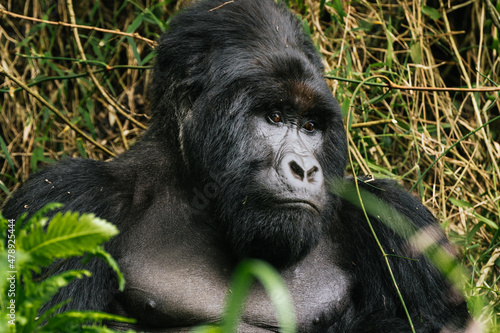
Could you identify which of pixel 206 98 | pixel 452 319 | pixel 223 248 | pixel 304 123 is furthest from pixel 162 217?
pixel 452 319

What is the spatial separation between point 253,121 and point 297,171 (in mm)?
349

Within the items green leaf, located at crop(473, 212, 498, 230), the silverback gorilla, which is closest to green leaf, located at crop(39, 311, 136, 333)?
the silverback gorilla

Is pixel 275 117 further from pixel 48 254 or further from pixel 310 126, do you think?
pixel 48 254

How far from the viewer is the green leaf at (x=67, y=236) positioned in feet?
4.23

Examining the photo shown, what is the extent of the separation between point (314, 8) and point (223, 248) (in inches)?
86.9

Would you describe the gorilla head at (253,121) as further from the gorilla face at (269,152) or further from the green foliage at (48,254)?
the green foliage at (48,254)

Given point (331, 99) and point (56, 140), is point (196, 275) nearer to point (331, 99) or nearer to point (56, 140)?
point (331, 99)

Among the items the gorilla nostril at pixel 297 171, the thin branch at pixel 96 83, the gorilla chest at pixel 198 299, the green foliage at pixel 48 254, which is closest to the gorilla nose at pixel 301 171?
the gorilla nostril at pixel 297 171

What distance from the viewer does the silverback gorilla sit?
2650 millimetres

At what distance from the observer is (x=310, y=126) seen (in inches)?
115

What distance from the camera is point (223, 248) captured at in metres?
2.88

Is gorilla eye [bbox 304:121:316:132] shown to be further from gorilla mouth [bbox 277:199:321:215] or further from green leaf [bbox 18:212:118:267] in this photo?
green leaf [bbox 18:212:118:267]

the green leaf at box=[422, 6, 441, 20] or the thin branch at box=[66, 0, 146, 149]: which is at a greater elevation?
the green leaf at box=[422, 6, 441, 20]

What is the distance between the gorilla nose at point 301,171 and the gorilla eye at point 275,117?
263 mm
